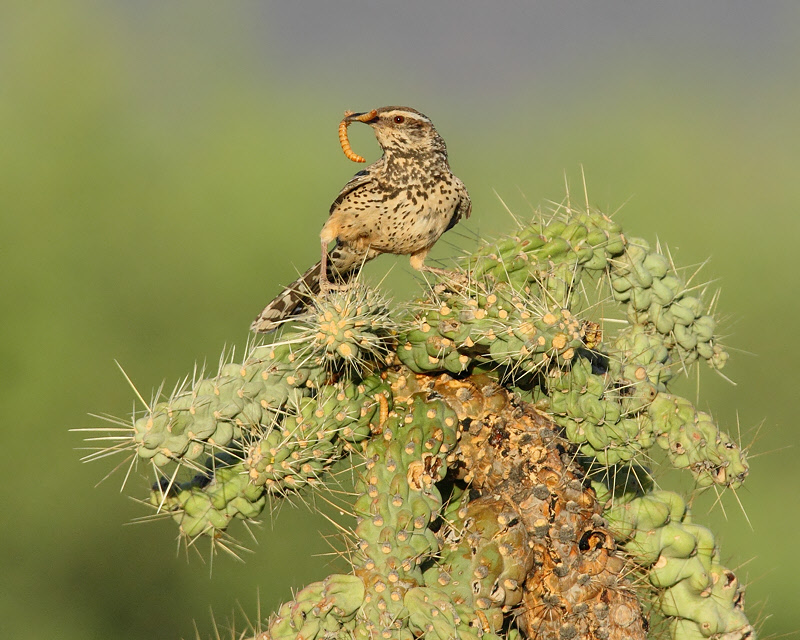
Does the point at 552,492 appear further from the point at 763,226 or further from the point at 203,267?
the point at 763,226

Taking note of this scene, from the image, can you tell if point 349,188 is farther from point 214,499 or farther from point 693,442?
point 693,442

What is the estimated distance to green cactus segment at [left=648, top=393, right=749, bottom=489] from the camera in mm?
1941

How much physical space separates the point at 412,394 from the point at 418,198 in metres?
1.11

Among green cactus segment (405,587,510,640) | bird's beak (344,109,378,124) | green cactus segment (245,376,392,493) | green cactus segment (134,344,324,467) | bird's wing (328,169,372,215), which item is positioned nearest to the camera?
green cactus segment (405,587,510,640)

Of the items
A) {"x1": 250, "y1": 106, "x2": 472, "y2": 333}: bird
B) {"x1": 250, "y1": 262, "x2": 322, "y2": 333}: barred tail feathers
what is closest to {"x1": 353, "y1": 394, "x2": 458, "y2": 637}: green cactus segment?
{"x1": 250, "y1": 262, "x2": 322, "y2": 333}: barred tail feathers

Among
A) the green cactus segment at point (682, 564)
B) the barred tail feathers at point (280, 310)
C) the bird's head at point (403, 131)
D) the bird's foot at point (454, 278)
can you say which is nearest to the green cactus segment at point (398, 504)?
the bird's foot at point (454, 278)

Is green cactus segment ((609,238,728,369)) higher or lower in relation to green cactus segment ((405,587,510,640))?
higher

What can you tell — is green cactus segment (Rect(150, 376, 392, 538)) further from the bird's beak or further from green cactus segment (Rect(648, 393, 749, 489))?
the bird's beak

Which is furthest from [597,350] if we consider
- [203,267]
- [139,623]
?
[203,267]

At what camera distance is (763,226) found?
26.6 ft

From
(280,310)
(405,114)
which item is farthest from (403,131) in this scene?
(280,310)

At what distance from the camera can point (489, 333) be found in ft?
6.14

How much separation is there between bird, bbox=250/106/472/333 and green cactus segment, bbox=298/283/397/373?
94 centimetres

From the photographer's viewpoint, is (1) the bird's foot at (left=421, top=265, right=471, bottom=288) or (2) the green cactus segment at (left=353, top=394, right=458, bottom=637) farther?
(1) the bird's foot at (left=421, top=265, right=471, bottom=288)
